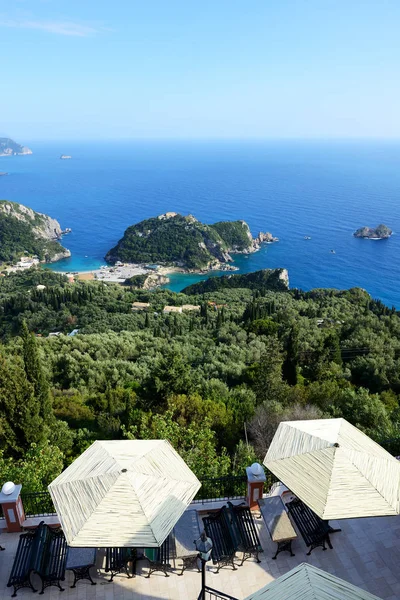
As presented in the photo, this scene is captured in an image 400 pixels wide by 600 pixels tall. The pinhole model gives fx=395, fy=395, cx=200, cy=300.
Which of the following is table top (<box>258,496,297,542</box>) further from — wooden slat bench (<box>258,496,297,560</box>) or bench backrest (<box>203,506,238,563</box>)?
bench backrest (<box>203,506,238,563</box>)

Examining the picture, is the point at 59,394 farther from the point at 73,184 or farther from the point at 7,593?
the point at 73,184

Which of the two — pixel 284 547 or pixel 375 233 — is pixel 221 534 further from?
pixel 375 233

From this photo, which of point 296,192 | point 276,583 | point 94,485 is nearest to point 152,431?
point 94,485

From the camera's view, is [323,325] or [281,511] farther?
[323,325]

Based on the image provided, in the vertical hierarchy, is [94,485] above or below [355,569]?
above

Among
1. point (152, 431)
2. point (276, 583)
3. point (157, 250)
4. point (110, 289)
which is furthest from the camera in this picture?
point (157, 250)

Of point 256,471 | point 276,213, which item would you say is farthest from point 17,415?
point 276,213

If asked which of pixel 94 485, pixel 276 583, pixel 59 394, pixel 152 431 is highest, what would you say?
pixel 276 583
